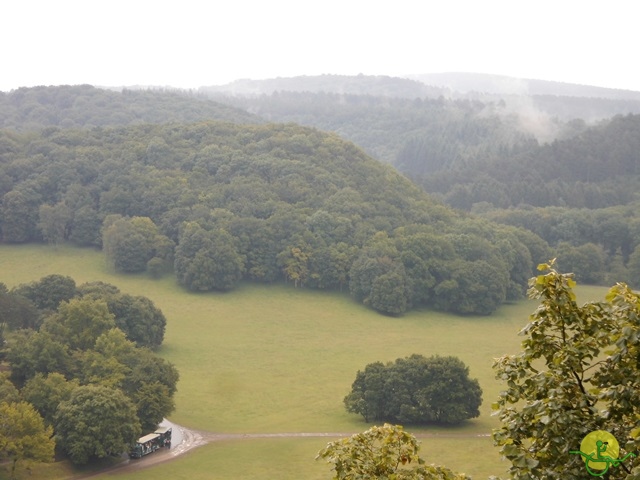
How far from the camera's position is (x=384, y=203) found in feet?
362

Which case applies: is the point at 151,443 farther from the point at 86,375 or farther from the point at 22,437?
the point at 22,437

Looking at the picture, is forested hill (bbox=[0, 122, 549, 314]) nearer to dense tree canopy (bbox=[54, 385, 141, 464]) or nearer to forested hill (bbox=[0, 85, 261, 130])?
dense tree canopy (bbox=[54, 385, 141, 464])

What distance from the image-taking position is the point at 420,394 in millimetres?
56938

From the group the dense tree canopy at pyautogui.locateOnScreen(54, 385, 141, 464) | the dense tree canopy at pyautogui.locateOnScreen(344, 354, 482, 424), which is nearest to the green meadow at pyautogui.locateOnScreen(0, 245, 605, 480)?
the dense tree canopy at pyautogui.locateOnScreen(344, 354, 482, 424)

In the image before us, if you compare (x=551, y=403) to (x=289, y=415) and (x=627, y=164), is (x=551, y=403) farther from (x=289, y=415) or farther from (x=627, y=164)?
(x=627, y=164)

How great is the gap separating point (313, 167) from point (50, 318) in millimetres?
60194

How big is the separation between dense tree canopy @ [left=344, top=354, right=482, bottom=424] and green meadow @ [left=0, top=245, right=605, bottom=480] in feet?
3.47

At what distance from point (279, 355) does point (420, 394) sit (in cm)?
2158

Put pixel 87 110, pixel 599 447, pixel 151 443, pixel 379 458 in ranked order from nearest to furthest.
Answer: pixel 599 447 → pixel 379 458 → pixel 151 443 → pixel 87 110

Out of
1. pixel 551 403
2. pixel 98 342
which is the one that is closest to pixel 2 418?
pixel 98 342

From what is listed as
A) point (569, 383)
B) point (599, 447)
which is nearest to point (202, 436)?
point (569, 383)

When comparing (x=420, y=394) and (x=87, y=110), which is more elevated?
(x=87, y=110)

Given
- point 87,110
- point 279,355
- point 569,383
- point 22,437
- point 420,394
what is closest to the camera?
point 569,383

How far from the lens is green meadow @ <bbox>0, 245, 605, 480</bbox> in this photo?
49.8 m
